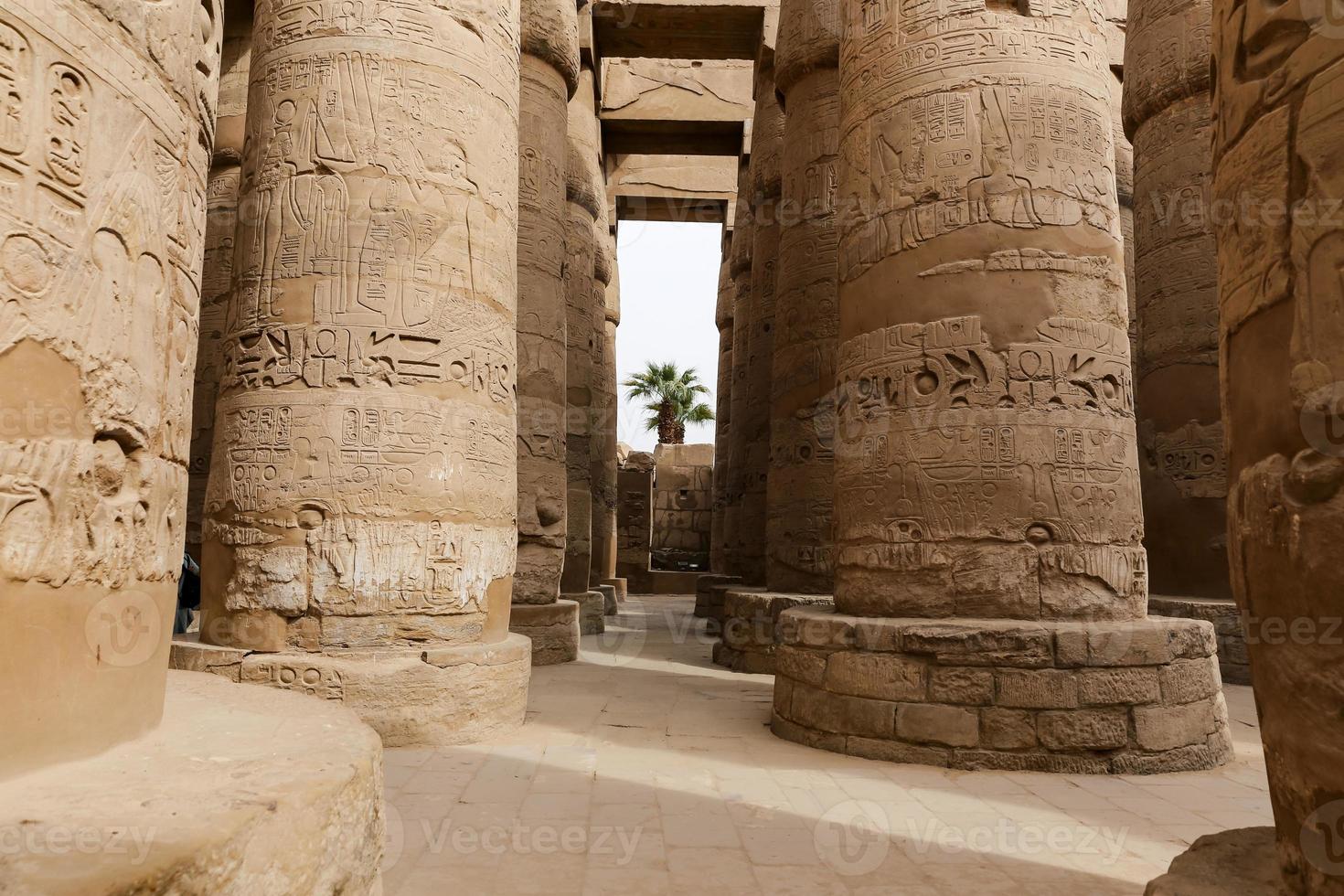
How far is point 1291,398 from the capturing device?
170 cm

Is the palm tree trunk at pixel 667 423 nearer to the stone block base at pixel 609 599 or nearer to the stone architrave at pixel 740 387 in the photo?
the stone architrave at pixel 740 387

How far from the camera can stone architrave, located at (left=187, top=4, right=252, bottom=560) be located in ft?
31.1

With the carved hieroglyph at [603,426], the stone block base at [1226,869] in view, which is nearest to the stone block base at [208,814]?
the stone block base at [1226,869]

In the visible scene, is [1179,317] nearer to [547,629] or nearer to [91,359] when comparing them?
[547,629]

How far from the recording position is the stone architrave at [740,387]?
12.8 meters

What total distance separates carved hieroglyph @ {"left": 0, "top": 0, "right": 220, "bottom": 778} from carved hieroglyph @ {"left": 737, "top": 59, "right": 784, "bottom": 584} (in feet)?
30.4

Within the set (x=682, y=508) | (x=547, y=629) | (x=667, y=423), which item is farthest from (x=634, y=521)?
(x=547, y=629)

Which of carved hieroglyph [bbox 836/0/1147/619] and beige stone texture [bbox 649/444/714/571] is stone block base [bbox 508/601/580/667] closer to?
carved hieroglyph [bbox 836/0/1147/619]

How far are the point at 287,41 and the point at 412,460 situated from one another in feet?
8.84

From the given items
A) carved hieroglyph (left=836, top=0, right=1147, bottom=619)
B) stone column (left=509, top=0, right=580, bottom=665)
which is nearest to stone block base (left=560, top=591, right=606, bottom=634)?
stone column (left=509, top=0, right=580, bottom=665)

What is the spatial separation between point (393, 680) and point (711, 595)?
835 cm

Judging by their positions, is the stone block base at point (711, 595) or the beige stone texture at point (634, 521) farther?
the beige stone texture at point (634, 521)

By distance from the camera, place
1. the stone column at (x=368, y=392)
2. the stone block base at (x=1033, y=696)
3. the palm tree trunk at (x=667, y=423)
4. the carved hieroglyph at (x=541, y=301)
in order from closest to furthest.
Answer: the stone block base at (x=1033, y=696)
the stone column at (x=368, y=392)
the carved hieroglyph at (x=541, y=301)
the palm tree trunk at (x=667, y=423)

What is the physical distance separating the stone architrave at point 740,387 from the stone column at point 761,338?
0.88ft
